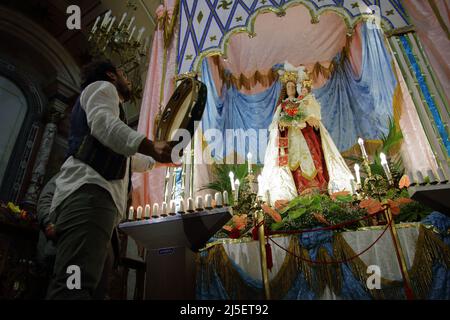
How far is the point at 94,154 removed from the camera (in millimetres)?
1628

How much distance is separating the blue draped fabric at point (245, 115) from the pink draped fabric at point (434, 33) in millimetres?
2401

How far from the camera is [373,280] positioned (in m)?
2.47

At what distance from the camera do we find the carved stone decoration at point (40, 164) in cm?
611

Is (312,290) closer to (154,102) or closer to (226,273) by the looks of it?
(226,273)

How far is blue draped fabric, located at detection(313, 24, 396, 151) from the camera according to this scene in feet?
14.6

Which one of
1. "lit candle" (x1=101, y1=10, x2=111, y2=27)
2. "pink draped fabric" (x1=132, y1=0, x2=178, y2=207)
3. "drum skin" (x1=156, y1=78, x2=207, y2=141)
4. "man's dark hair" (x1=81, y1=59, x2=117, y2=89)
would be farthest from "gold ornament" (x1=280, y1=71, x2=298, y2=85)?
"lit candle" (x1=101, y1=10, x2=111, y2=27)

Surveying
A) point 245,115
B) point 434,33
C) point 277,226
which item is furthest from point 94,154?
point 245,115

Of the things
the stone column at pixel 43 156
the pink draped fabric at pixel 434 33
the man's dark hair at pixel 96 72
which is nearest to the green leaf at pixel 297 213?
the man's dark hair at pixel 96 72

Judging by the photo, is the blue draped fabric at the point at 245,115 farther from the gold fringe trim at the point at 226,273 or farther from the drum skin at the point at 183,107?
the drum skin at the point at 183,107

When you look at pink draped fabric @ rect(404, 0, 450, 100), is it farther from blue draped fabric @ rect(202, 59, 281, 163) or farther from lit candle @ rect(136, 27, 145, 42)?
lit candle @ rect(136, 27, 145, 42)

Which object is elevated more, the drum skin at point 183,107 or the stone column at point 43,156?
the stone column at point 43,156

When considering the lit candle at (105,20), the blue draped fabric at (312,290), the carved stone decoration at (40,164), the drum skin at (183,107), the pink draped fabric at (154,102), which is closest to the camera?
the drum skin at (183,107)

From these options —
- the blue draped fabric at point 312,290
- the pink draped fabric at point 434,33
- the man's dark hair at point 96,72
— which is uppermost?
the pink draped fabric at point 434,33
